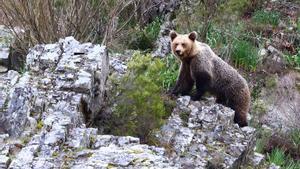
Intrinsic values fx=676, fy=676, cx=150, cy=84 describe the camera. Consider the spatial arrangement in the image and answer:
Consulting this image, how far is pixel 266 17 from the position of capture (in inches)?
591

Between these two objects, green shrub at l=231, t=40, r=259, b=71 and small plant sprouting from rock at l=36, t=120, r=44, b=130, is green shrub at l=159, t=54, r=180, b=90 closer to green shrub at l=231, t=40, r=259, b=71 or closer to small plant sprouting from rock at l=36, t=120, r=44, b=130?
green shrub at l=231, t=40, r=259, b=71

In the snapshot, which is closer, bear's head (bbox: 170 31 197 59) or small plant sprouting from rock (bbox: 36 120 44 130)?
small plant sprouting from rock (bbox: 36 120 44 130)

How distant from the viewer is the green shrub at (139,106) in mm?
7289

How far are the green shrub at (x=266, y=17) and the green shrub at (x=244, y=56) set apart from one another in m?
1.99

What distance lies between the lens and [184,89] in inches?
344

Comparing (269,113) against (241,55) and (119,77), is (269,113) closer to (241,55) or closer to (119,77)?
(241,55)

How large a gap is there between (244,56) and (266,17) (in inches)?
99.9

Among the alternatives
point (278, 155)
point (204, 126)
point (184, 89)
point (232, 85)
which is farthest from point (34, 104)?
point (278, 155)

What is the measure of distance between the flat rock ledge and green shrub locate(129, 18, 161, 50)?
386 cm

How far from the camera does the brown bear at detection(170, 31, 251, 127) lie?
857 cm

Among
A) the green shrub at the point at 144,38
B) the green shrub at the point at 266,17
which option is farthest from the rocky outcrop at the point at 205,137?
the green shrub at the point at 266,17

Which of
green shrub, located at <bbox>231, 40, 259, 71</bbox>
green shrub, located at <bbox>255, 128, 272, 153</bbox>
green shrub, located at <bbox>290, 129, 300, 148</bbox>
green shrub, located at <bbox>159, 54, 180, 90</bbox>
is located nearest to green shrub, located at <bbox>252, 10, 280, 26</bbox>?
green shrub, located at <bbox>231, 40, 259, 71</bbox>

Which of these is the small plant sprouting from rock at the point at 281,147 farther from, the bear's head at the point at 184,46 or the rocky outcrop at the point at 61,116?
the rocky outcrop at the point at 61,116

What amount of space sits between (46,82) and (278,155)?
3.88 m
